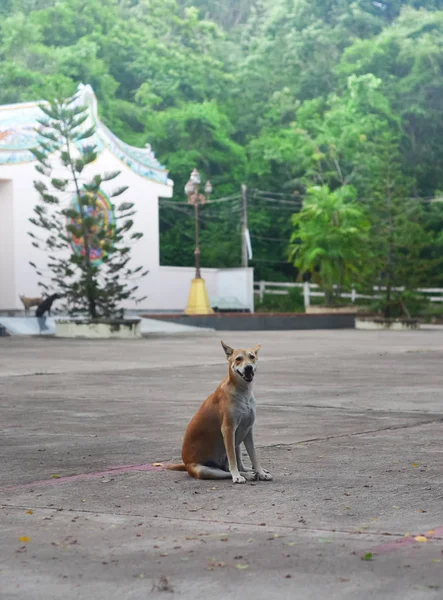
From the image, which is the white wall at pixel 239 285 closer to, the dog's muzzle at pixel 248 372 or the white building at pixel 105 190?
the white building at pixel 105 190

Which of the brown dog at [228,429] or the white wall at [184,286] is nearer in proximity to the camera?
the brown dog at [228,429]

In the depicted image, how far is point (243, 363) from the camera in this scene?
645 centimetres

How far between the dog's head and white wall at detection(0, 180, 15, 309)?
31745mm

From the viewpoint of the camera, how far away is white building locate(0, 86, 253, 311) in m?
37.5

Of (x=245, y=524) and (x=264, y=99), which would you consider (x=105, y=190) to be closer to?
(x=264, y=99)

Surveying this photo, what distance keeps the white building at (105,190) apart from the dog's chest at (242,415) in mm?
26422

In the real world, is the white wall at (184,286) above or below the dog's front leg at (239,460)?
above

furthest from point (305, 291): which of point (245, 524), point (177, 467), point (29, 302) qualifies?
point (245, 524)

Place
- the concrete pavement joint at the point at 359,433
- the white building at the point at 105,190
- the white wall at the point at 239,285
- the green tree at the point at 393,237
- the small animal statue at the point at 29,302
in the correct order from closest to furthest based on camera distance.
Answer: the concrete pavement joint at the point at 359,433 < the small animal statue at the point at 29,302 < the green tree at the point at 393,237 < the white building at the point at 105,190 < the white wall at the point at 239,285

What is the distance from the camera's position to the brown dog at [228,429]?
6539 mm

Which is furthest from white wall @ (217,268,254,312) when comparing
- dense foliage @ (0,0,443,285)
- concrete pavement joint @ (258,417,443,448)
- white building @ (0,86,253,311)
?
concrete pavement joint @ (258,417,443,448)

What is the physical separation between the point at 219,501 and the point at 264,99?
60.8 metres

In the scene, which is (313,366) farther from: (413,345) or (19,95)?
(19,95)

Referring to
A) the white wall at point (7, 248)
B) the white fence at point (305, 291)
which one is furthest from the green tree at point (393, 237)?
the white wall at point (7, 248)
